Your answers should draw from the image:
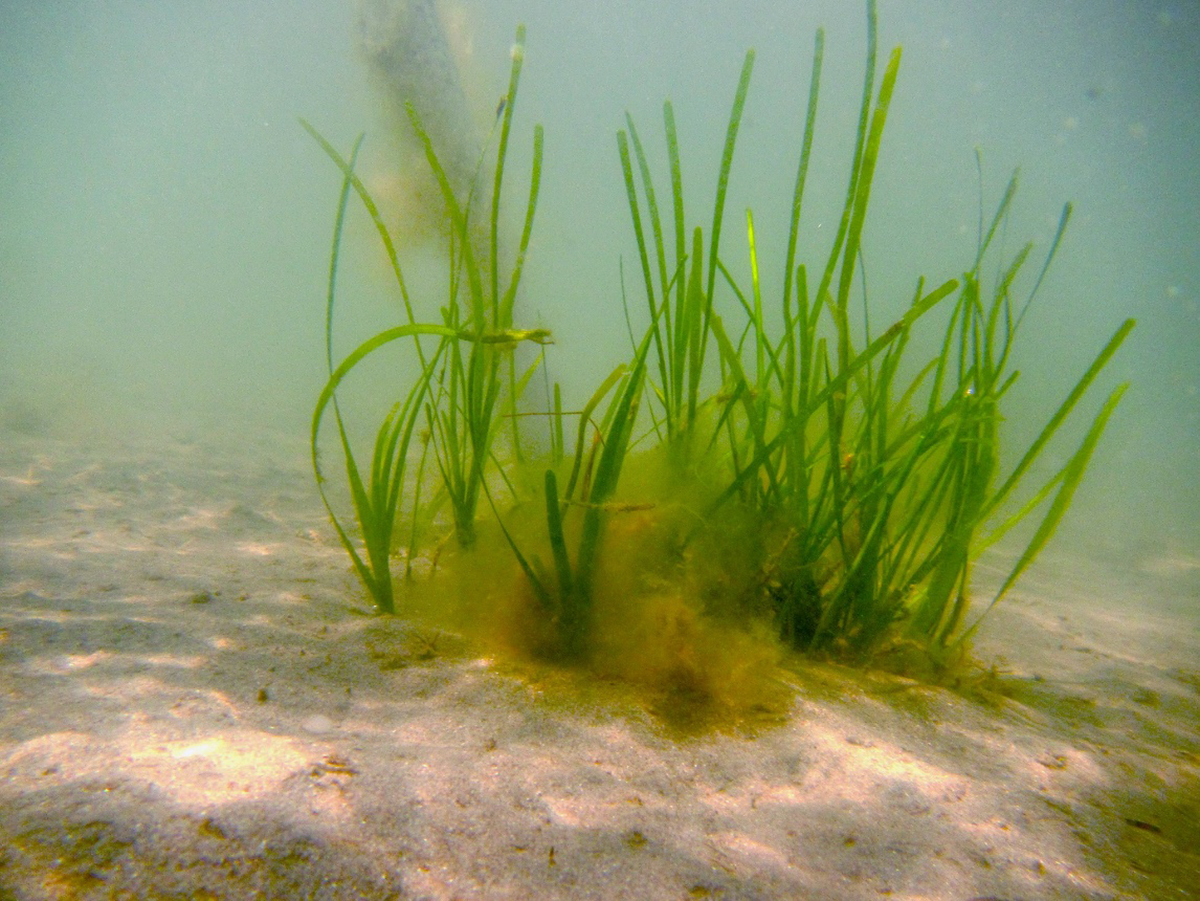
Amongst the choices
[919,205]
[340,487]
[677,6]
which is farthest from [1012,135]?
[340,487]

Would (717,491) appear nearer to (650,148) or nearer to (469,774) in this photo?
(469,774)

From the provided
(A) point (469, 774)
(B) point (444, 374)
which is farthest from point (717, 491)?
(A) point (469, 774)

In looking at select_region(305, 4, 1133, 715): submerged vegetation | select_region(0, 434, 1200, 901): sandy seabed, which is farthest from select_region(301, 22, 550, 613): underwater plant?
select_region(0, 434, 1200, 901): sandy seabed

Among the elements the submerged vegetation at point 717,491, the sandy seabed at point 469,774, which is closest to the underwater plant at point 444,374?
the submerged vegetation at point 717,491

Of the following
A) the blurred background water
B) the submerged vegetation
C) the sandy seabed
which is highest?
the blurred background water

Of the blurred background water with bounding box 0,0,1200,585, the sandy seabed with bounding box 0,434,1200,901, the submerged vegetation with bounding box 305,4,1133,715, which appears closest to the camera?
the sandy seabed with bounding box 0,434,1200,901

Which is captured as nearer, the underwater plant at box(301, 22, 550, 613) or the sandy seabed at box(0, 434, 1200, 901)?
the sandy seabed at box(0, 434, 1200, 901)

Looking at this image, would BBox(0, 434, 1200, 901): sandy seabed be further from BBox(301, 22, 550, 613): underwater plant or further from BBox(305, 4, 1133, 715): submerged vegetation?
BBox(301, 22, 550, 613): underwater plant
